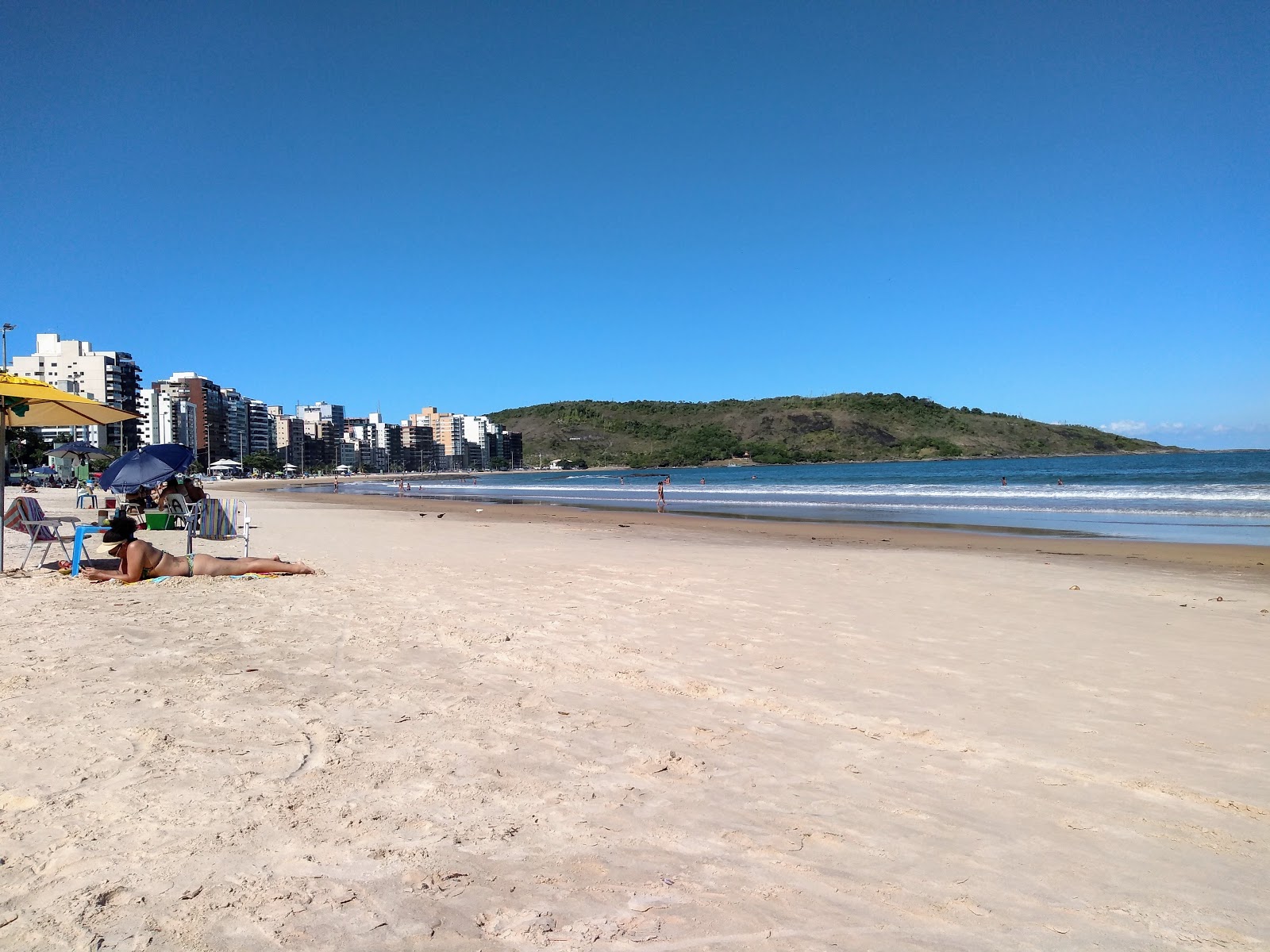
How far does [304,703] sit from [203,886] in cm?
173

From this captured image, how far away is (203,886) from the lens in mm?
2156

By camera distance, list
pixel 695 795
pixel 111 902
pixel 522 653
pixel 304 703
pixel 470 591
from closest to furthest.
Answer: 1. pixel 111 902
2. pixel 695 795
3. pixel 304 703
4. pixel 522 653
5. pixel 470 591

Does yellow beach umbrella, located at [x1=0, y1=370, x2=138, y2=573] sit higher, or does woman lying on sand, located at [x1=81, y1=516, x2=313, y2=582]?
yellow beach umbrella, located at [x1=0, y1=370, x2=138, y2=573]

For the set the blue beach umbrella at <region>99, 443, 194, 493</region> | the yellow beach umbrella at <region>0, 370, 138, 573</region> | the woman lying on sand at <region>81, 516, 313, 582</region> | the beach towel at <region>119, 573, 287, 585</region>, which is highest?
the yellow beach umbrella at <region>0, 370, 138, 573</region>

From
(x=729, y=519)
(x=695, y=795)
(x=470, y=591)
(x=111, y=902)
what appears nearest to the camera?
(x=111, y=902)

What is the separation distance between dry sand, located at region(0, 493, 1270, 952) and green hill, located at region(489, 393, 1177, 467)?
413 ft

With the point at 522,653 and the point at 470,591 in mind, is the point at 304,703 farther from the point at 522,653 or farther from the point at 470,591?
the point at 470,591

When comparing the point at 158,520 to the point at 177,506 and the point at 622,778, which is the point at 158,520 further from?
the point at 622,778

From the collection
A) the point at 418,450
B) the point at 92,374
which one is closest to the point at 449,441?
the point at 418,450

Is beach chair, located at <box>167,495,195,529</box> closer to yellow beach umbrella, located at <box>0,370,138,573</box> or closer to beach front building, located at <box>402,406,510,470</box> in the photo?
yellow beach umbrella, located at <box>0,370,138,573</box>

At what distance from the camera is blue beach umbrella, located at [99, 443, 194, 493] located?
9078mm

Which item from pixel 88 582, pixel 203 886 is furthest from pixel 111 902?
pixel 88 582

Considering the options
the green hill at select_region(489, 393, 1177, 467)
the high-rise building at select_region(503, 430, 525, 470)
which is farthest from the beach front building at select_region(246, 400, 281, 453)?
the green hill at select_region(489, 393, 1177, 467)

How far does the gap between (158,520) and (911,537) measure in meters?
13.1
